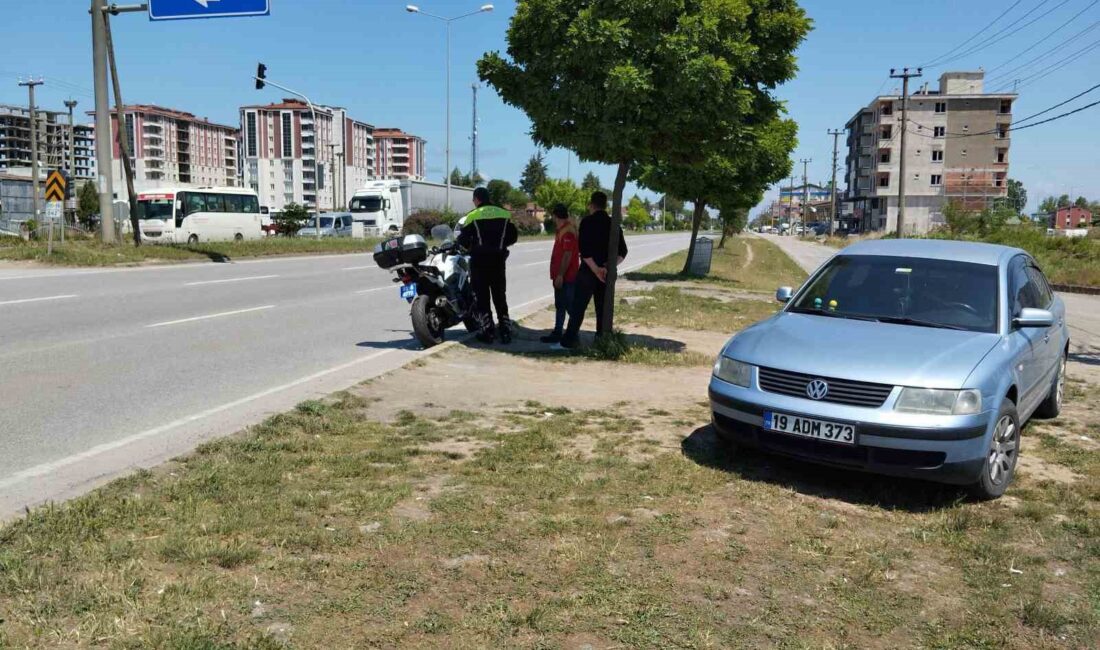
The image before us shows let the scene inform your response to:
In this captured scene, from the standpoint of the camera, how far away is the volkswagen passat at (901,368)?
16.5ft

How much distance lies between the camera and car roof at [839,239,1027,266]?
6633 millimetres

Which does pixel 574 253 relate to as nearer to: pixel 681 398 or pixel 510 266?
pixel 681 398

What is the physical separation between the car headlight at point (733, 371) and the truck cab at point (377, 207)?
46664 millimetres

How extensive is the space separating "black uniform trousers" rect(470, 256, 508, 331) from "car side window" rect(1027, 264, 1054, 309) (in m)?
5.53

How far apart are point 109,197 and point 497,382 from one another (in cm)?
1995

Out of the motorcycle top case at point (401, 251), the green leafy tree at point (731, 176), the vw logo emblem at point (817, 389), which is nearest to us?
the vw logo emblem at point (817, 389)

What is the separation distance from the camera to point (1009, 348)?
5.71 metres

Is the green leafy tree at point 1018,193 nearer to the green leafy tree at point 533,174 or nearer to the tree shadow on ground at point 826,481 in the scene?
the green leafy tree at point 533,174

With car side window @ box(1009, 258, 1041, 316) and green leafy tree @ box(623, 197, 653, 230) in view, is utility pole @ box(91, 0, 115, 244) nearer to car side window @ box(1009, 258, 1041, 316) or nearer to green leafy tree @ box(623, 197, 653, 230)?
car side window @ box(1009, 258, 1041, 316)

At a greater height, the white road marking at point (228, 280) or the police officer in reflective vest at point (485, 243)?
the police officer in reflective vest at point (485, 243)

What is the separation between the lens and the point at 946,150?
98938mm

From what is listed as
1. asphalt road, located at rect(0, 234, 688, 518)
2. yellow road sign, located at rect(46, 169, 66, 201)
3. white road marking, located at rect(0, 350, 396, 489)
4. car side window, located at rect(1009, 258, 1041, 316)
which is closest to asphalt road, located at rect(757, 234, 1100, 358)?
car side window, located at rect(1009, 258, 1041, 316)

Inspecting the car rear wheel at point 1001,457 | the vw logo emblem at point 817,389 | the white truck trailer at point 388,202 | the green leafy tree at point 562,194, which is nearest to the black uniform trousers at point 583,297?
the vw logo emblem at point 817,389

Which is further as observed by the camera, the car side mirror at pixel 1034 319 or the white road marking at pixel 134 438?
the car side mirror at pixel 1034 319
